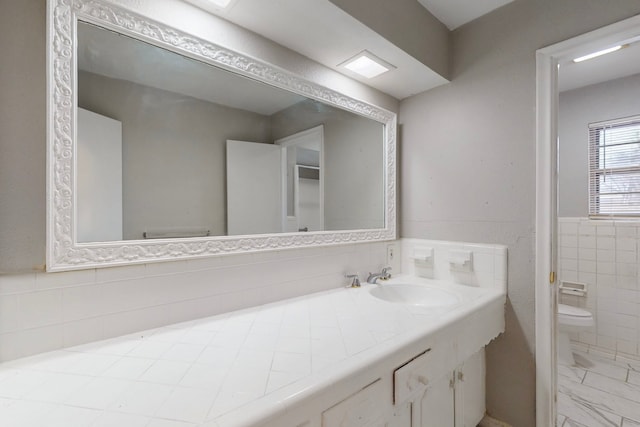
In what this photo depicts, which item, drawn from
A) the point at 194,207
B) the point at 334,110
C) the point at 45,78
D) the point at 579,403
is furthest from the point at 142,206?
the point at 579,403

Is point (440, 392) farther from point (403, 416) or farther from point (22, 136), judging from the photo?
point (22, 136)

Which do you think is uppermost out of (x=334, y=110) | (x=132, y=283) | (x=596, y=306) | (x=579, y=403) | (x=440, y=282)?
(x=334, y=110)

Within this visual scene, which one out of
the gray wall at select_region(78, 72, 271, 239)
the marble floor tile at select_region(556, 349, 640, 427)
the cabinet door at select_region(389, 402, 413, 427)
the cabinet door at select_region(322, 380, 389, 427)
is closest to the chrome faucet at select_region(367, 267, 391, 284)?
the cabinet door at select_region(389, 402, 413, 427)

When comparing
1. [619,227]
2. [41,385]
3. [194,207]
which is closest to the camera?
[41,385]

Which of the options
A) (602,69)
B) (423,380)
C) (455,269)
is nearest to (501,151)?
(455,269)

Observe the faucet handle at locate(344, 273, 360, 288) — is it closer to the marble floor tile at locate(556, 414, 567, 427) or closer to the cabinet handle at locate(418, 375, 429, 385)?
the cabinet handle at locate(418, 375, 429, 385)

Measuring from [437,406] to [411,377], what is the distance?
41 cm

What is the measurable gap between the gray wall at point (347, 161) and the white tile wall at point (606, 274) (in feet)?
6.92

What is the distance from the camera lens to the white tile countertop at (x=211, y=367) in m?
0.58

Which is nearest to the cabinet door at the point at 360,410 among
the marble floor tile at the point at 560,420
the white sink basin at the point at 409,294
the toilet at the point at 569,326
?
the white sink basin at the point at 409,294

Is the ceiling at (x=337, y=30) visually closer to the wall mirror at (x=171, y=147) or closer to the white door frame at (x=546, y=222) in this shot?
the wall mirror at (x=171, y=147)

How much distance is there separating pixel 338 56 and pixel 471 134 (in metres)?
0.87

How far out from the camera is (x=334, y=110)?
1608 mm

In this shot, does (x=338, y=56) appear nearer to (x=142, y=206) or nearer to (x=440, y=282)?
(x=142, y=206)
